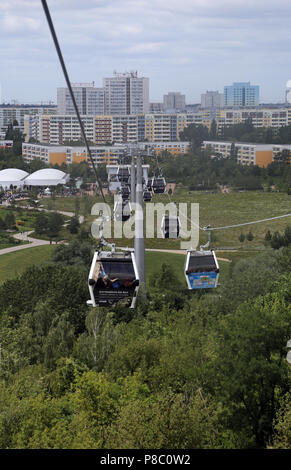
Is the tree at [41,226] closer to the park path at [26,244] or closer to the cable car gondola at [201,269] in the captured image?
the park path at [26,244]

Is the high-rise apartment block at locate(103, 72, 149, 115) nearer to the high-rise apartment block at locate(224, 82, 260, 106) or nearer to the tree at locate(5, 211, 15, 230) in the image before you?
the high-rise apartment block at locate(224, 82, 260, 106)

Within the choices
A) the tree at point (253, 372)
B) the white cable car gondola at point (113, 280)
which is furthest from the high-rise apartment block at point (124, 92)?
the tree at point (253, 372)

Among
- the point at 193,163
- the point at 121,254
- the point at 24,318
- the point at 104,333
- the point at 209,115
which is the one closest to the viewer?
the point at 121,254

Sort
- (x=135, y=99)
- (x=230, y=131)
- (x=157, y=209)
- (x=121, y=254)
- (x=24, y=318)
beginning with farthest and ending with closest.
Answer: (x=135, y=99)
(x=230, y=131)
(x=157, y=209)
(x=24, y=318)
(x=121, y=254)

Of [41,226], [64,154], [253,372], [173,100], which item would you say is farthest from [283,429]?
[173,100]

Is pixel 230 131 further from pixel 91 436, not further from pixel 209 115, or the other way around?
pixel 91 436

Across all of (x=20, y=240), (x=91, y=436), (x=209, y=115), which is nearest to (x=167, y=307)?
(x=91, y=436)

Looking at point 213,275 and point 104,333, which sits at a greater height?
point 213,275

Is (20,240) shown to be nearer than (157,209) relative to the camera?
Yes

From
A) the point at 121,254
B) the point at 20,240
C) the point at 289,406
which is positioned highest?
the point at 121,254
